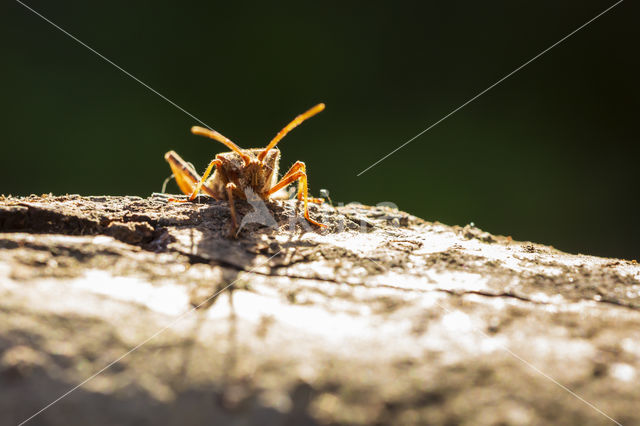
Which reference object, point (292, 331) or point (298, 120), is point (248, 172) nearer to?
point (298, 120)

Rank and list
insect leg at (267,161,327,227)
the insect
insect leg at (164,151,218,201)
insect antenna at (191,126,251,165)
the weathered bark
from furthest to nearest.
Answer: insect leg at (164,151,218,201)
insect leg at (267,161,327,227)
the insect
insect antenna at (191,126,251,165)
the weathered bark

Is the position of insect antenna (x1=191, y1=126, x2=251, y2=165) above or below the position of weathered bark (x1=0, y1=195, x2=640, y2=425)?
above

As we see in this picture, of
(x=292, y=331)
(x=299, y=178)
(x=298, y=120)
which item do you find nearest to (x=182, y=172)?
(x=299, y=178)

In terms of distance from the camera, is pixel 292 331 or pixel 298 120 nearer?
pixel 292 331

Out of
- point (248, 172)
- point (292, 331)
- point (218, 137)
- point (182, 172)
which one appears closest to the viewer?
point (292, 331)

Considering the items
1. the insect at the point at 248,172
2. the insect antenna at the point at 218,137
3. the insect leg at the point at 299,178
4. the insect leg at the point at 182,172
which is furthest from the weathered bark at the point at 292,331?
the insect leg at the point at 182,172

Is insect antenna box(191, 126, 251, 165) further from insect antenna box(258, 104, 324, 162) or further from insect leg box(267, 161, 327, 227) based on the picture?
insect leg box(267, 161, 327, 227)

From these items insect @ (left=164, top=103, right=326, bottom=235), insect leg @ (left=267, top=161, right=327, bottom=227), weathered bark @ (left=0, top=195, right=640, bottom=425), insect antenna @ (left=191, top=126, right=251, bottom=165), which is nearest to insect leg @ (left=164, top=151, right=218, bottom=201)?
insect @ (left=164, top=103, right=326, bottom=235)

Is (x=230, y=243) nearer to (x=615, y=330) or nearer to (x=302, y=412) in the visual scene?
(x=302, y=412)

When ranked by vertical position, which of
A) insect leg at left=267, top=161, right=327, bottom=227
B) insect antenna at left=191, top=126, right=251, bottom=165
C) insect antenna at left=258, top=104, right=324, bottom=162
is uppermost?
insect antenna at left=258, top=104, right=324, bottom=162
